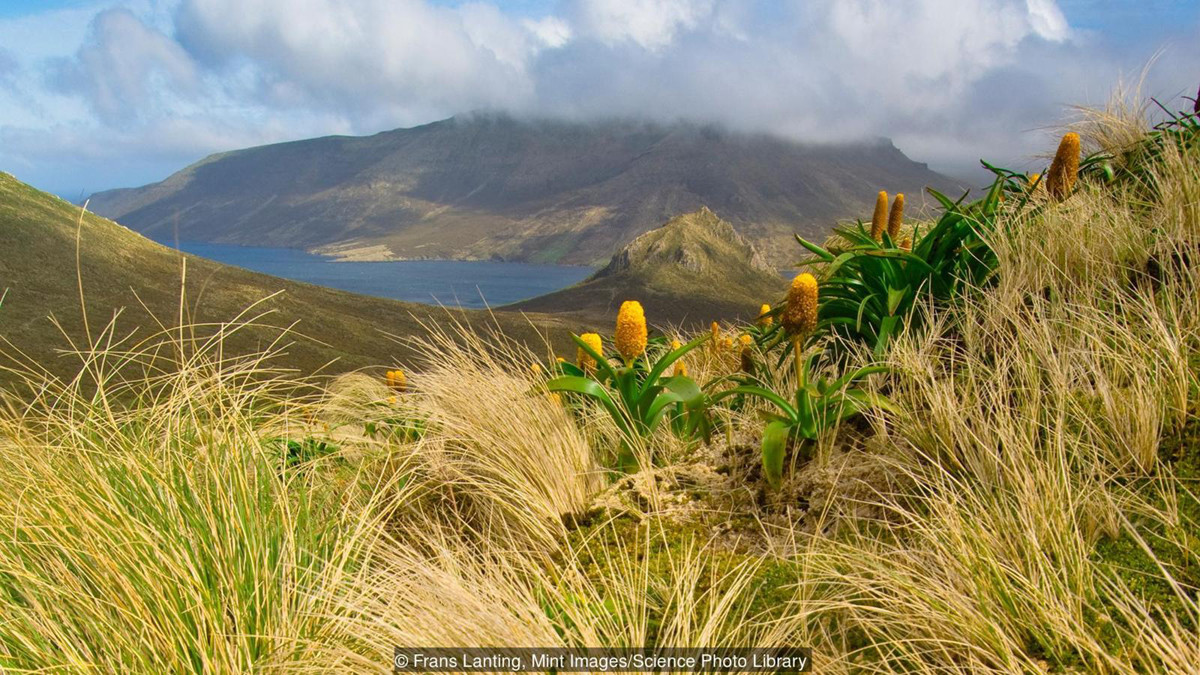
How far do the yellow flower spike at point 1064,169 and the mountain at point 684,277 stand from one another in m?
126

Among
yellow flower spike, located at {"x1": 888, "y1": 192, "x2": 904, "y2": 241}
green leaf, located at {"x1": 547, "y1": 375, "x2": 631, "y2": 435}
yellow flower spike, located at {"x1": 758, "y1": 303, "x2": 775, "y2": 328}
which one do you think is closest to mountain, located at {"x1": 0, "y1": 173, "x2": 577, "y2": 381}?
yellow flower spike, located at {"x1": 758, "y1": 303, "x2": 775, "y2": 328}

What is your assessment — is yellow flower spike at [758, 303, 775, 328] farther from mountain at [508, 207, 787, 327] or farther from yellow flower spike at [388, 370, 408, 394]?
mountain at [508, 207, 787, 327]

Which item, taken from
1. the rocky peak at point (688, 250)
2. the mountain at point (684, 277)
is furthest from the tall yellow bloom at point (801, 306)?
the rocky peak at point (688, 250)

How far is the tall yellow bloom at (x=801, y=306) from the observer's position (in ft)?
8.45

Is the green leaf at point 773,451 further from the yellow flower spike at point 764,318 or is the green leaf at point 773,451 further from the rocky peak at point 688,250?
the rocky peak at point 688,250

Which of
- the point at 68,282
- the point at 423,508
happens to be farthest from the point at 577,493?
the point at 68,282

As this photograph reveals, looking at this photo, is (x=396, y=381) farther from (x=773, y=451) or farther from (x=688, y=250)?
(x=688, y=250)

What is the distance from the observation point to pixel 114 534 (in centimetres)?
218

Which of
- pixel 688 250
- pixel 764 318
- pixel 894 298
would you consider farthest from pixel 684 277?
pixel 894 298

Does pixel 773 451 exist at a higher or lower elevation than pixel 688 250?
lower

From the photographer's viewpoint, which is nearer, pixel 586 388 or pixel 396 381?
pixel 586 388

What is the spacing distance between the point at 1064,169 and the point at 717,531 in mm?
3021

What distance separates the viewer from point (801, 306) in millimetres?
2627

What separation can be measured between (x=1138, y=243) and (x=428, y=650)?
327 centimetres
